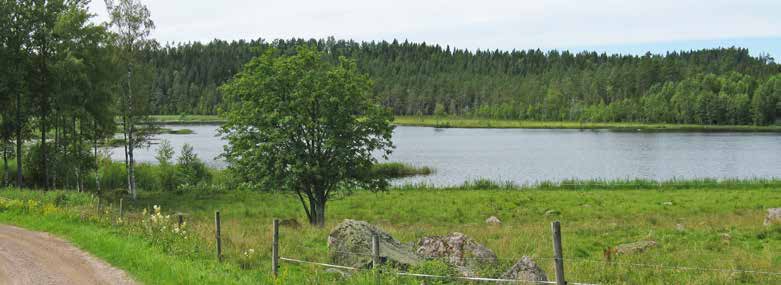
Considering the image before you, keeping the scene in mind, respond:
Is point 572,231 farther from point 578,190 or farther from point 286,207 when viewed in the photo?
point 578,190

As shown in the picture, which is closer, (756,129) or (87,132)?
(87,132)

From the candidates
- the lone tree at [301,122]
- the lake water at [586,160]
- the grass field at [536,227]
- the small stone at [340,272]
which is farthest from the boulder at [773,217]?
the lake water at [586,160]

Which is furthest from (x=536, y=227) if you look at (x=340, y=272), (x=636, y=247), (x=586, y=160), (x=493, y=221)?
(x=586, y=160)

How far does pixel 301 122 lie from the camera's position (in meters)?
29.8

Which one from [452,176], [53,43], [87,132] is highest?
[53,43]

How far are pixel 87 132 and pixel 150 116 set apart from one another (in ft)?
19.9

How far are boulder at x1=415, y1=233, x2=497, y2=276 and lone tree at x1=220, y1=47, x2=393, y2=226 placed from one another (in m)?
13.5

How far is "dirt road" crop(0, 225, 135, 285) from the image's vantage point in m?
15.4

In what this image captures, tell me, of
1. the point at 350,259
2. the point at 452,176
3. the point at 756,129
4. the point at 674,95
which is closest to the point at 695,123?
the point at 674,95

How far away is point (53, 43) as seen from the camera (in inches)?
1690

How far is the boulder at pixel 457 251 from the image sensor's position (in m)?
15.3

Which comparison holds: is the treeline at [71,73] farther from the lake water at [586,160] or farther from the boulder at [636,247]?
the boulder at [636,247]

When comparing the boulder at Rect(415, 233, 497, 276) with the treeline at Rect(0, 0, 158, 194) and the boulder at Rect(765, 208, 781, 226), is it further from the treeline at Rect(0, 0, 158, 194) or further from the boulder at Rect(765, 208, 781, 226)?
the treeline at Rect(0, 0, 158, 194)

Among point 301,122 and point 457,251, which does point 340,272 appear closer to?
point 457,251
